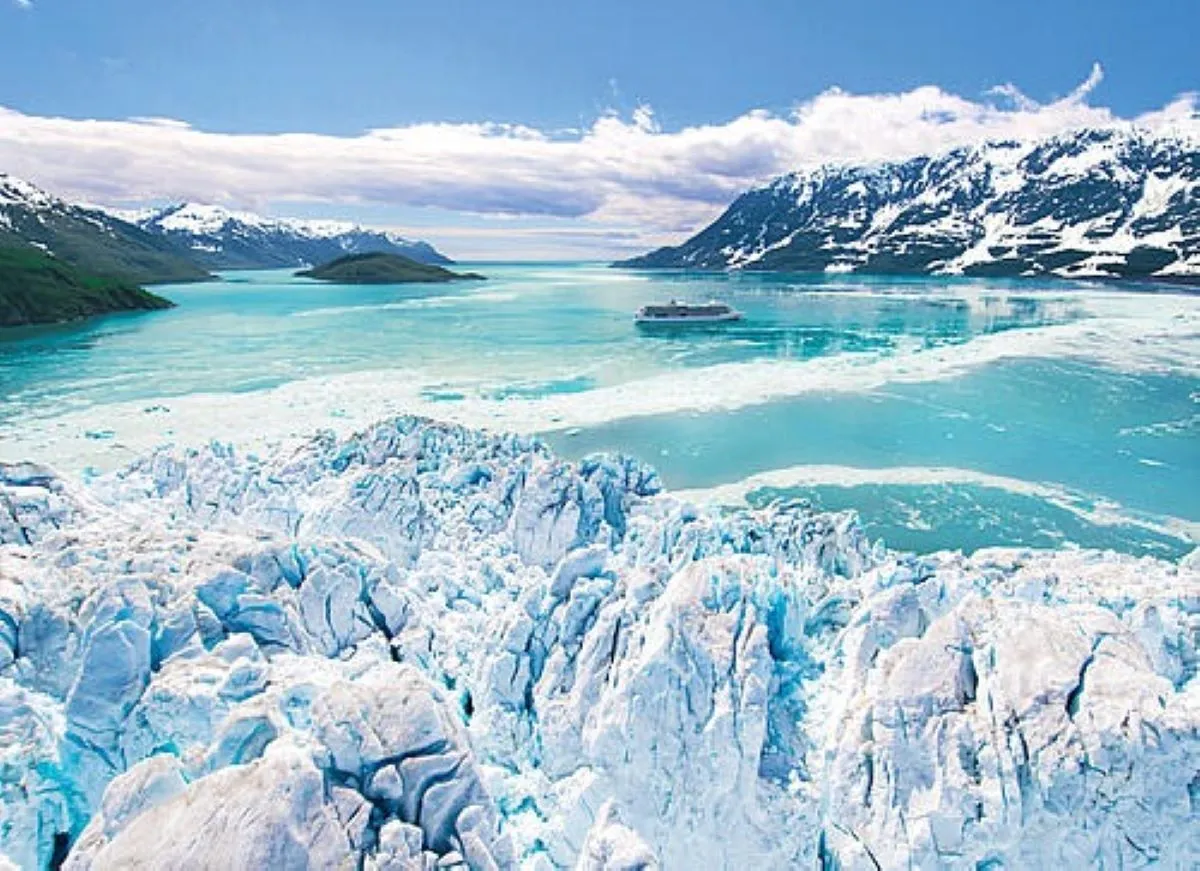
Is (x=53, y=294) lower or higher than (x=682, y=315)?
higher

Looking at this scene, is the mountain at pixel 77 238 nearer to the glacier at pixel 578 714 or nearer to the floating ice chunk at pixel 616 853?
the glacier at pixel 578 714

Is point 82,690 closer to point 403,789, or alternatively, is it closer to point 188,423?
point 403,789

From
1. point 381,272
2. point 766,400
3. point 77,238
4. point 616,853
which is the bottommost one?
point 766,400

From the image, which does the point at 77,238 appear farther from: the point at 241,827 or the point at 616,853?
the point at 616,853

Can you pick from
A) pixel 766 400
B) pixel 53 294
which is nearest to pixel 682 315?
pixel 766 400

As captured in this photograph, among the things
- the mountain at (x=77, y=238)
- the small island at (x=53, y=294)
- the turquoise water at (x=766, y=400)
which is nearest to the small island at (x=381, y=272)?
the mountain at (x=77, y=238)

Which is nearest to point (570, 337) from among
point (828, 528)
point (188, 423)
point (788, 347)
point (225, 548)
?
point (788, 347)

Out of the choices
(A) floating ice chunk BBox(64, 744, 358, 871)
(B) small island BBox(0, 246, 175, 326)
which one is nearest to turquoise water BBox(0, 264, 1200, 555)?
(B) small island BBox(0, 246, 175, 326)
